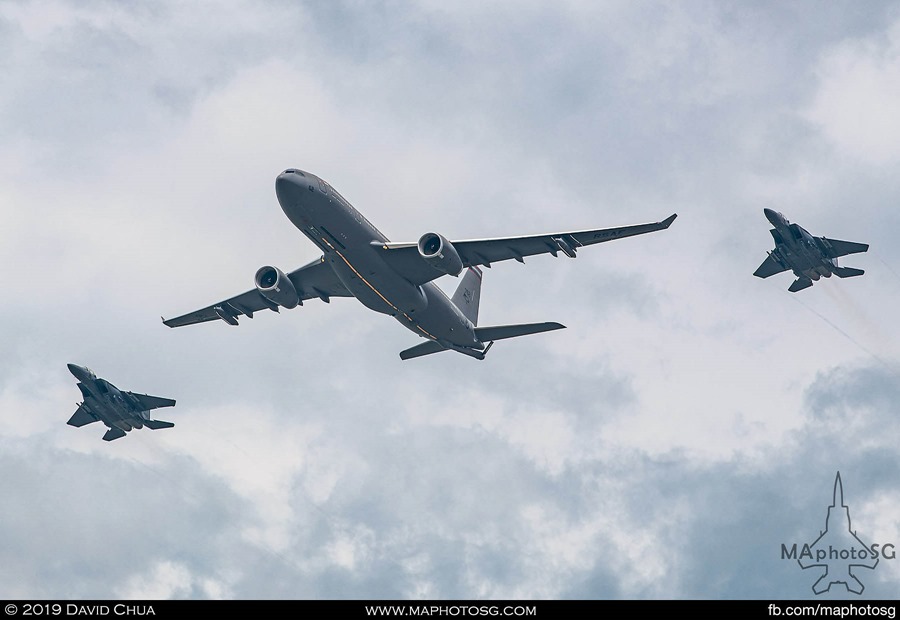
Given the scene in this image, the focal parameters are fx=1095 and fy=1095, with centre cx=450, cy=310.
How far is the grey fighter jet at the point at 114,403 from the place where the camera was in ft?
263

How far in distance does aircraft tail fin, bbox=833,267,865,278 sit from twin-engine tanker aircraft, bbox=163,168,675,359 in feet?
67.5

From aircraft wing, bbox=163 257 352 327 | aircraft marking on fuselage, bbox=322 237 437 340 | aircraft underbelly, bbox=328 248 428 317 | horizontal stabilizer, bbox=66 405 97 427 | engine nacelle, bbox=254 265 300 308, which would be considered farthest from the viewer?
horizontal stabilizer, bbox=66 405 97 427

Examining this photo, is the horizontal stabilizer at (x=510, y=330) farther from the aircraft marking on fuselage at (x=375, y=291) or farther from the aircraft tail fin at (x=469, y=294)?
the aircraft tail fin at (x=469, y=294)

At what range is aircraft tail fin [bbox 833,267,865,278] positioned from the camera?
73.9 meters

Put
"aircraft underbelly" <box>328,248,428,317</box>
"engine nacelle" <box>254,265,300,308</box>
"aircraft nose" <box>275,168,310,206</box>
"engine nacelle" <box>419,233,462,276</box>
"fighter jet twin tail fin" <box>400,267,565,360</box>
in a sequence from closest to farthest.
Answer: "aircraft nose" <box>275,168,310,206</box>, "engine nacelle" <box>419,233,462,276</box>, "aircraft underbelly" <box>328,248,428,317</box>, "fighter jet twin tail fin" <box>400,267,565,360</box>, "engine nacelle" <box>254,265,300,308</box>

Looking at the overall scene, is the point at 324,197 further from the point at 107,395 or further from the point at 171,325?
the point at 107,395

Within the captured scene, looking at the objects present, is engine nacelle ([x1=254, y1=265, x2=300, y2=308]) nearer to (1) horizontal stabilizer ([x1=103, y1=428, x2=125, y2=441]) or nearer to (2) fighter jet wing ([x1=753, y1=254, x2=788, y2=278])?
(1) horizontal stabilizer ([x1=103, y1=428, x2=125, y2=441])

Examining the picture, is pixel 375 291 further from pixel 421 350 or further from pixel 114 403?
pixel 114 403

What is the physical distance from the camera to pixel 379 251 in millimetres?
62594

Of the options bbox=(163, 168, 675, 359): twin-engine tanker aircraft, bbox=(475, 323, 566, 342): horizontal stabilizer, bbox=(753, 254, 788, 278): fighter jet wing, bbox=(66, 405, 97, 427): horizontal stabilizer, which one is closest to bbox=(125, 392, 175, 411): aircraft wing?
bbox=(66, 405, 97, 427): horizontal stabilizer

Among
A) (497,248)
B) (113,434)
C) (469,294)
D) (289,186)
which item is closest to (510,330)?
(497,248)

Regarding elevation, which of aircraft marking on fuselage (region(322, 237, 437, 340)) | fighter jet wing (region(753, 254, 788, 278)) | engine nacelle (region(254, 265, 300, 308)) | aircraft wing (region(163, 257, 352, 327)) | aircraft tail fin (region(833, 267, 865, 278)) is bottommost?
aircraft marking on fuselage (region(322, 237, 437, 340))
